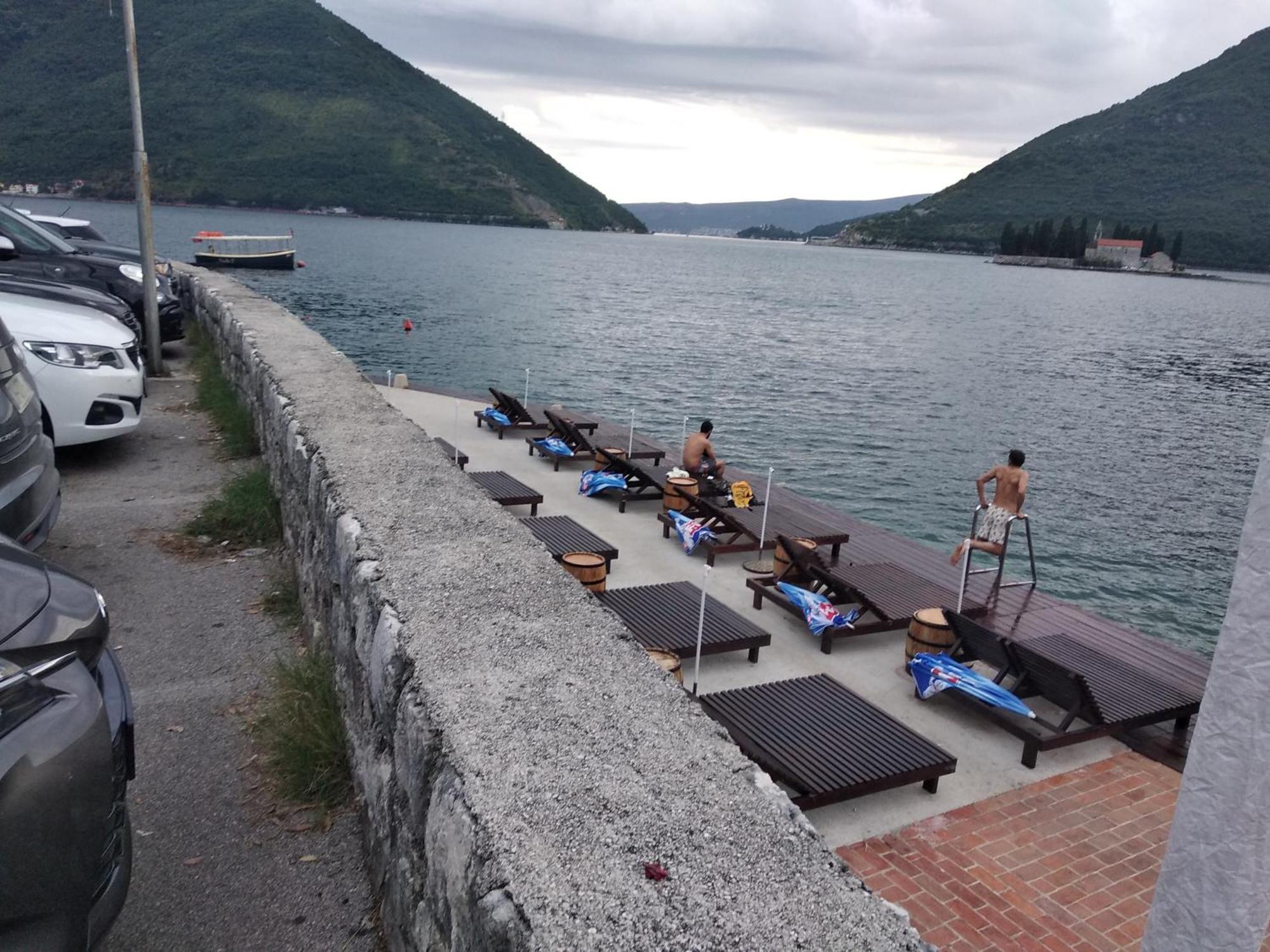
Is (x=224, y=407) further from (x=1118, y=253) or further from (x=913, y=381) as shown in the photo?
(x=1118, y=253)

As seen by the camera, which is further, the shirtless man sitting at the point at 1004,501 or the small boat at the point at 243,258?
the small boat at the point at 243,258

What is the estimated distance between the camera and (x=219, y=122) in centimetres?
16612

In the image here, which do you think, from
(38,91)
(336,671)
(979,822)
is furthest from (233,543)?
(38,91)

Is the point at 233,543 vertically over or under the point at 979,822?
over

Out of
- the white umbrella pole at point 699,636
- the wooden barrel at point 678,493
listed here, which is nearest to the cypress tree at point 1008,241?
the wooden barrel at point 678,493

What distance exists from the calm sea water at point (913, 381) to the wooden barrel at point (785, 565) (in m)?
6.28

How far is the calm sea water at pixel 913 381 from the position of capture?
19906 mm

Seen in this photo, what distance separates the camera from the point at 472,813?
6.82 feet

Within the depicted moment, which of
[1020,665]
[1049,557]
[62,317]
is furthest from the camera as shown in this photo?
[1049,557]

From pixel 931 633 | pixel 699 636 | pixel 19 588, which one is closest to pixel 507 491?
pixel 699 636

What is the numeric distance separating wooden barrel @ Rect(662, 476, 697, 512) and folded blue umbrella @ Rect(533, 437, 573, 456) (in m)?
2.57

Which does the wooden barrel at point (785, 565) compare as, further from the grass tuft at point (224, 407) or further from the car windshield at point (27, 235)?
the car windshield at point (27, 235)

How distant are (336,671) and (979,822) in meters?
4.10

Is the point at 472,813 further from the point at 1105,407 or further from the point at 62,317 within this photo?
the point at 1105,407
